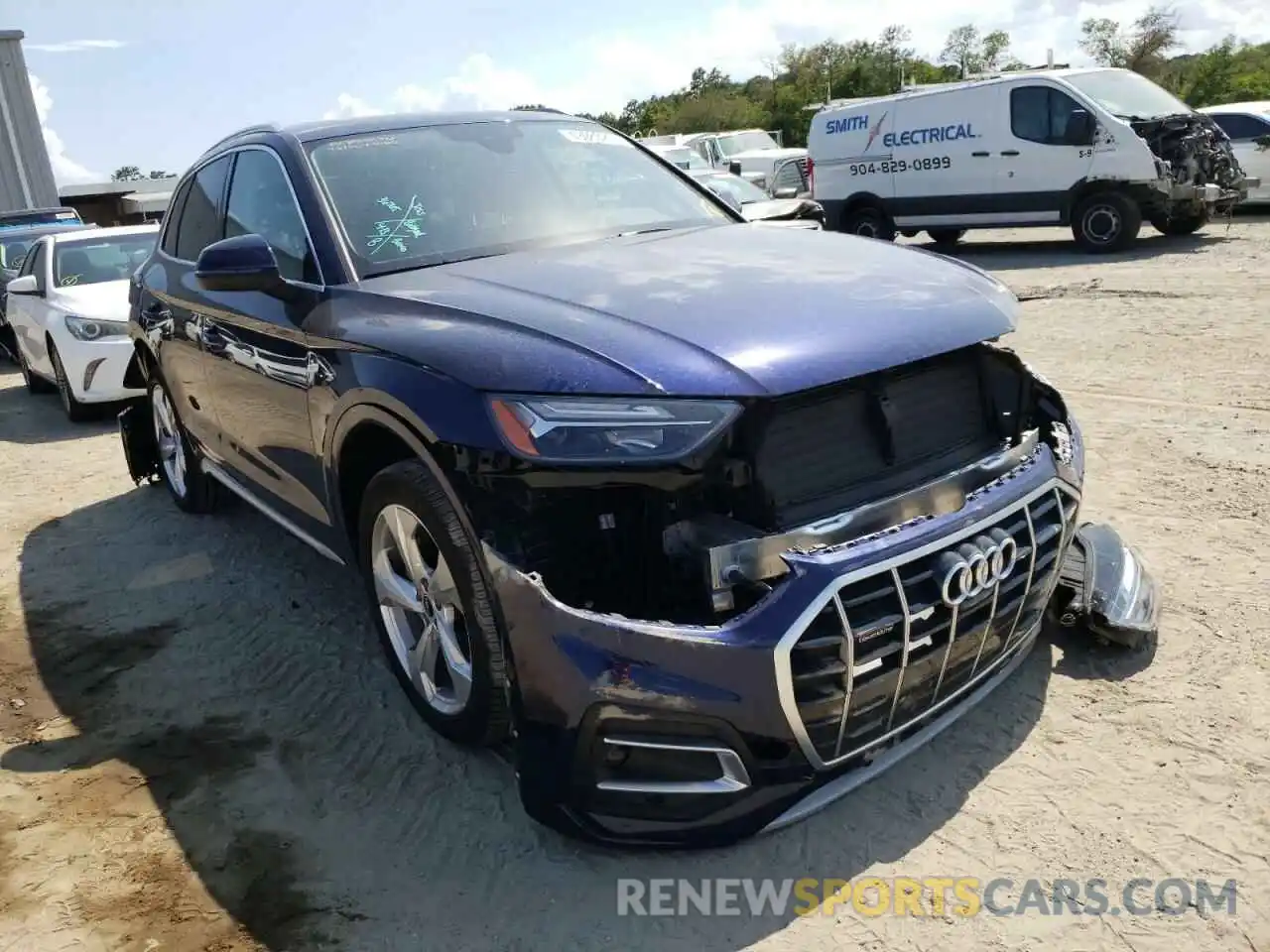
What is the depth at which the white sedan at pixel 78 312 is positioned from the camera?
26.9 ft

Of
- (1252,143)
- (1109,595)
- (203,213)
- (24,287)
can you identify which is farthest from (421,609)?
(1252,143)

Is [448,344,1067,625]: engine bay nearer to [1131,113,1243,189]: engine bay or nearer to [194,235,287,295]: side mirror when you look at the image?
[194,235,287,295]: side mirror

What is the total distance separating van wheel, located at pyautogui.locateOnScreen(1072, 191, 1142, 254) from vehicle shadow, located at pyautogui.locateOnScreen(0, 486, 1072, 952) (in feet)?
34.6

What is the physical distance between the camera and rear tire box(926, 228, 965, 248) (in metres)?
14.5

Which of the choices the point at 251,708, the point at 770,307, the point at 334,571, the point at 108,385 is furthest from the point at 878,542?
the point at 108,385

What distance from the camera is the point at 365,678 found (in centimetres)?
362

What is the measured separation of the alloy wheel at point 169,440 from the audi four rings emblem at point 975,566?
429 cm

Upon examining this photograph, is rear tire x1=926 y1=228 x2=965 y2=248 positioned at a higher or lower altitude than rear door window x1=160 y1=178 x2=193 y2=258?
lower

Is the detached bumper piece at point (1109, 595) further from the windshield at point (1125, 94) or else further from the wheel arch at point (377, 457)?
the windshield at point (1125, 94)

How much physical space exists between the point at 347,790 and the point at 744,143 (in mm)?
22663

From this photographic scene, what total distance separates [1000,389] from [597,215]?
1.51 meters

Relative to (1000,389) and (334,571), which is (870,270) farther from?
(334,571)

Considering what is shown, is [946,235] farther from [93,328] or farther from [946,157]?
[93,328]

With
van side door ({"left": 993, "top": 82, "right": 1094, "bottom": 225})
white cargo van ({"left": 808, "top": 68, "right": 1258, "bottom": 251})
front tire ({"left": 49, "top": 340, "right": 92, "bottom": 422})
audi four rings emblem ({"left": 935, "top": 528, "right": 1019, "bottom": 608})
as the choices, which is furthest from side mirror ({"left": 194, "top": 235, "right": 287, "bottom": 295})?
van side door ({"left": 993, "top": 82, "right": 1094, "bottom": 225})
